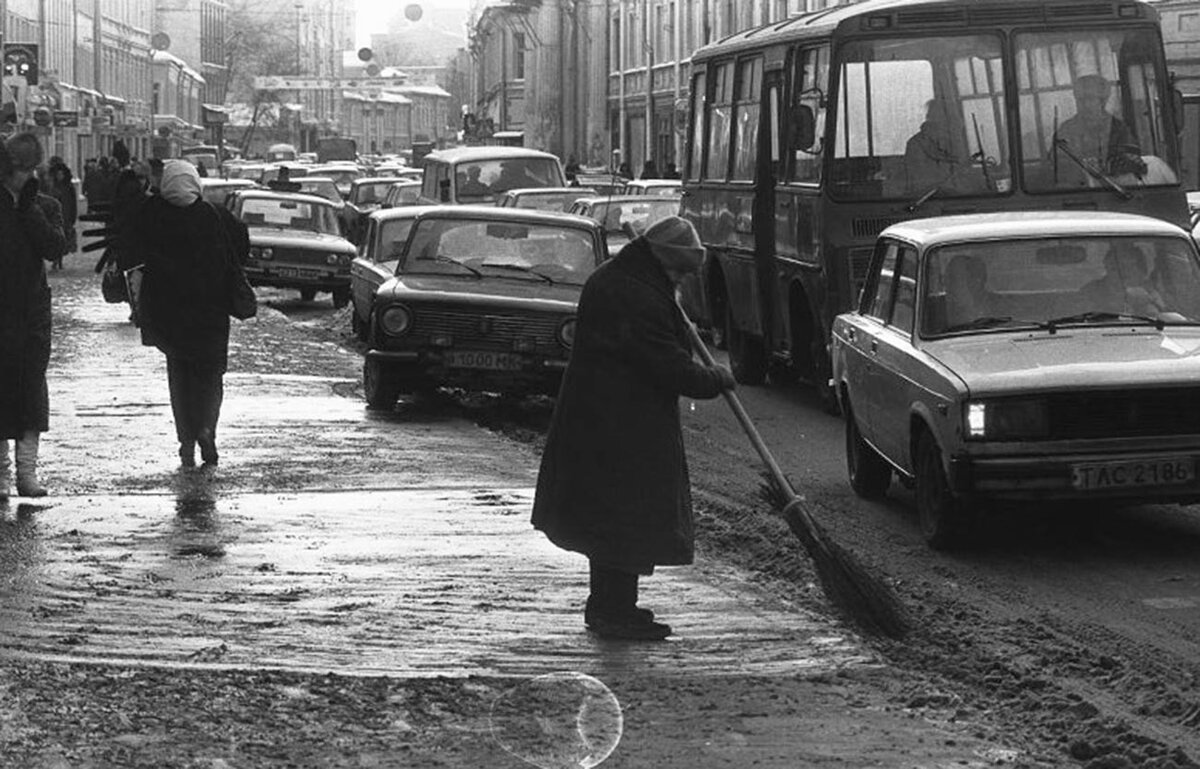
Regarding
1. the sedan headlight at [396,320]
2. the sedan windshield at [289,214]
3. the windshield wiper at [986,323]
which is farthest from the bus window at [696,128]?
the sedan windshield at [289,214]

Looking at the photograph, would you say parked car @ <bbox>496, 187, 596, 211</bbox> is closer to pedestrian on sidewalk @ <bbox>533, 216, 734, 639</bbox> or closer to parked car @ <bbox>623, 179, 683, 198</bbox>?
parked car @ <bbox>623, 179, 683, 198</bbox>

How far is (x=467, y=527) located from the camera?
12.1 meters

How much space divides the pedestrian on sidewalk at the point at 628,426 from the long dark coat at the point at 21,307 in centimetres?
429

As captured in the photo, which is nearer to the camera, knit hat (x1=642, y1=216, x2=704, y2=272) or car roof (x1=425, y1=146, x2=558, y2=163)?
knit hat (x1=642, y1=216, x2=704, y2=272)

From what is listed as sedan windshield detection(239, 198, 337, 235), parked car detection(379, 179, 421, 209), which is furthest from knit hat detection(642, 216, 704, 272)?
parked car detection(379, 179, 421, 209)

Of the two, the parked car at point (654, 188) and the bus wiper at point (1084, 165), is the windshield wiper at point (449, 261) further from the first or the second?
the parked car at point (654, 188)

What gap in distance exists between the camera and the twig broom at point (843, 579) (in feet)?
30.1

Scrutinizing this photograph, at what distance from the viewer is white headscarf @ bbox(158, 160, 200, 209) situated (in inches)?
571

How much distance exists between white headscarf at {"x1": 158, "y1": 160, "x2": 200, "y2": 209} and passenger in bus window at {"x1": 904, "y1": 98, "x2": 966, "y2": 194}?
5.55 m

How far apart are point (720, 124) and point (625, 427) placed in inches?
554

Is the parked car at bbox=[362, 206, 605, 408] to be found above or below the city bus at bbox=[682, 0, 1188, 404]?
below

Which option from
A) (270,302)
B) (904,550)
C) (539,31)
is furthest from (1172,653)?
(539,31)

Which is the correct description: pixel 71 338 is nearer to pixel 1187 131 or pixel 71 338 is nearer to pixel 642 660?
pixel 642 660

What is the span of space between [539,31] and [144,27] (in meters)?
37.5
